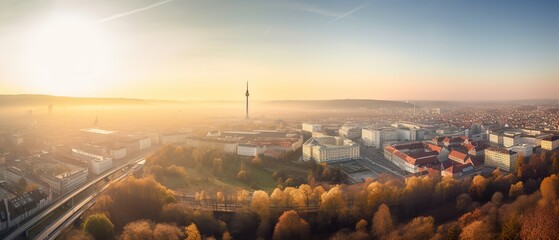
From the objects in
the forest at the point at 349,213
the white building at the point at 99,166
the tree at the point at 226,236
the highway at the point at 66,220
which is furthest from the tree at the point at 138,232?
the white building at the point at 99,166

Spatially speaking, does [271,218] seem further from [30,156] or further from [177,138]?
[177,138]

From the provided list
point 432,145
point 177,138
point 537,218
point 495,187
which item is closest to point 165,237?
point 537,218

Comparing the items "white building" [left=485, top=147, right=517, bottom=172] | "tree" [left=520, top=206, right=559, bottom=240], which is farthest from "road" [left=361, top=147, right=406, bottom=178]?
"tree" [left=520, top=206, right=559, bottom=240]

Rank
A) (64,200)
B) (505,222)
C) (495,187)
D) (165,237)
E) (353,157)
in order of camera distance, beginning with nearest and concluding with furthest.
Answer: (165,237) < (505,222) < (64,200) < (495,187) < (353,157)

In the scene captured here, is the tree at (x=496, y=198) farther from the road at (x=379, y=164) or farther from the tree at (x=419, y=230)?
the road at (x=379, y=164)

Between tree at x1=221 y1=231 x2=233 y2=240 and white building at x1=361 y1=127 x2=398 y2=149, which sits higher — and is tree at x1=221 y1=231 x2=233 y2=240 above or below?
below

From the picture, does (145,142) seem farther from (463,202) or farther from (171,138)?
(463,202)

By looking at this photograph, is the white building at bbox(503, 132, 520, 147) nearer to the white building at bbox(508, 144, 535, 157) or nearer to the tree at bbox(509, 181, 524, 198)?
the white building at bbox(508, 144, 535, 157)

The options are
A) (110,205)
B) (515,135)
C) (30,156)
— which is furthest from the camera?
(515,135)

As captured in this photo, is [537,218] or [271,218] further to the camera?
[271,218]
